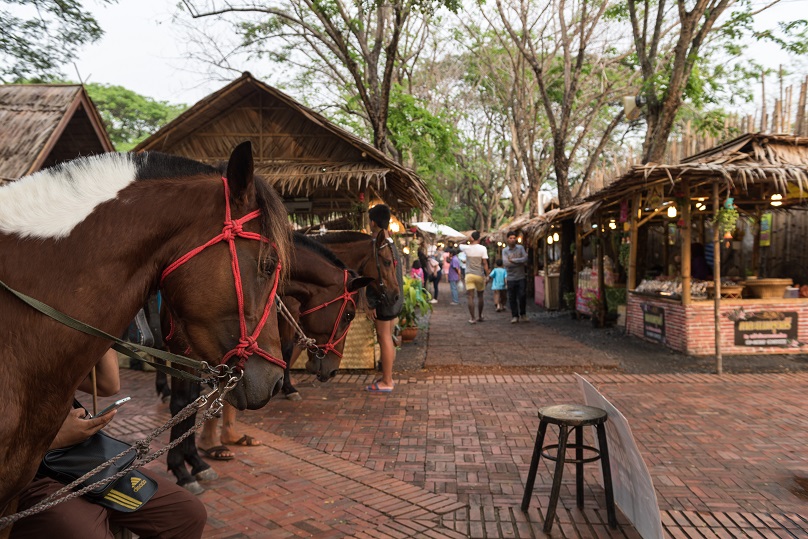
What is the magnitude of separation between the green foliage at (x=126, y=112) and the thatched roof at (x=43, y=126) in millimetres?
26092

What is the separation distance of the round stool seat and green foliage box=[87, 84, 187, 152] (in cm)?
3338

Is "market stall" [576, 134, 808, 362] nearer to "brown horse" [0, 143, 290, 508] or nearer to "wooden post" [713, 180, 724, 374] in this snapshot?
"wooden post" [713, 180, 724, 374]

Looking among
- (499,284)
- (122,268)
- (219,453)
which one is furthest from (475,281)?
(122,268)

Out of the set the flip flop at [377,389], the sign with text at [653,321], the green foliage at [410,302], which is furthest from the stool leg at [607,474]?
the sign with text at [653,321]

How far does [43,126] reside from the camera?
6.74 m

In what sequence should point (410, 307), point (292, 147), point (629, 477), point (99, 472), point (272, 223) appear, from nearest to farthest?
point (272, 223), point (99, 472), point (629, 477), point (292, 147), point (410, 307)

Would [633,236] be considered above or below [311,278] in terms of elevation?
above

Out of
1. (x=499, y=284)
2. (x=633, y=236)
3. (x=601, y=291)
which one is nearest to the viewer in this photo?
(x=633, y=236)

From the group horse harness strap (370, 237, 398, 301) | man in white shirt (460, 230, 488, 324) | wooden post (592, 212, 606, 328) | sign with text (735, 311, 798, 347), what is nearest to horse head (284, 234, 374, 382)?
horse harness strap (370, 237, 398, 301)

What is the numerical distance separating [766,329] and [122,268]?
10.2 m

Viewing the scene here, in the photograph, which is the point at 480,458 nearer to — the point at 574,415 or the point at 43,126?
the point at 574,415

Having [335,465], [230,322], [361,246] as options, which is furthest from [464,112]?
[230,322]

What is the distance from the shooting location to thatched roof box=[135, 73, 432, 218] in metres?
8.79

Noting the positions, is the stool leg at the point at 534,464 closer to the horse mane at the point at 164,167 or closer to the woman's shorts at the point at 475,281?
the horse mane at the point at 164,167
